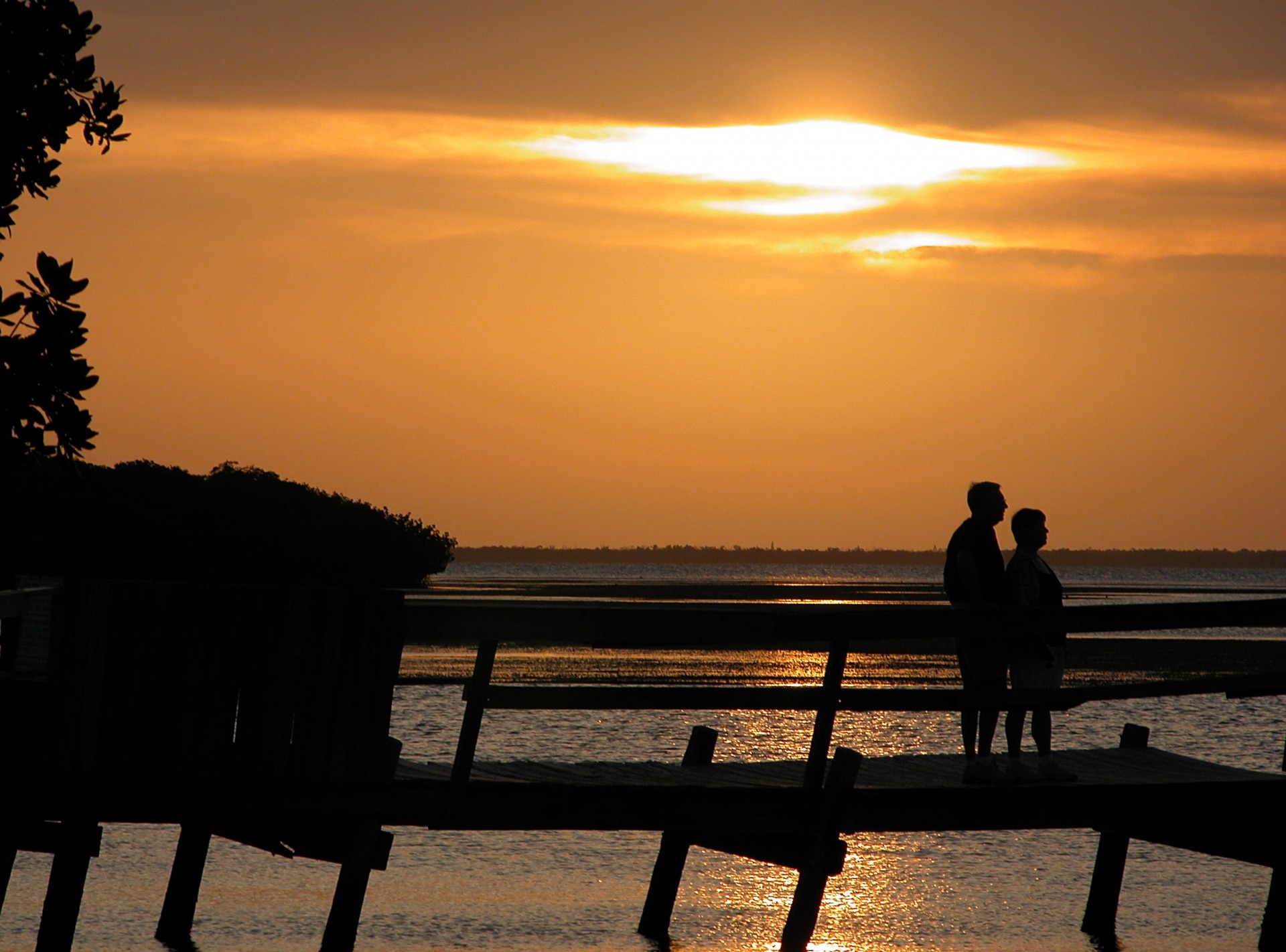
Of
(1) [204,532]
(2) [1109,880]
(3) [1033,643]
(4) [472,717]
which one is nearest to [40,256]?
(4) [472,717]

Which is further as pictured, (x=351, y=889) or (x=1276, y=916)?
(x=1276, y=916)

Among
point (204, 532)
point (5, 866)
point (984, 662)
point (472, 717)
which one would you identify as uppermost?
point (984, 662)

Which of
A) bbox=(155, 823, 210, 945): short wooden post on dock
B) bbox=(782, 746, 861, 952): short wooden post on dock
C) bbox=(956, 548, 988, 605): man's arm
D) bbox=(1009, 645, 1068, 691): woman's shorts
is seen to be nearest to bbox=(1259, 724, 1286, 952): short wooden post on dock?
bbox=(1009, 645, 1068, 691): woman's shorts

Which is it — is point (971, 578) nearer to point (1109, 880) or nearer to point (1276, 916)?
point (1276, 916)

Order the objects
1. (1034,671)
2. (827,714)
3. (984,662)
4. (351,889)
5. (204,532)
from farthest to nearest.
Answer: (204,532), (984,662), (1034,671), (827,714), (351,889)

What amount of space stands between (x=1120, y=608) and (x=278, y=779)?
5446 millimetres

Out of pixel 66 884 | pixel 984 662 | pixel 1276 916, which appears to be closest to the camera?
pixel 66 884

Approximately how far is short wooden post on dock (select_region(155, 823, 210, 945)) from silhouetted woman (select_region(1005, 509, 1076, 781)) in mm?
6474

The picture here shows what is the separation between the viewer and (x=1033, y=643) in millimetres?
10242

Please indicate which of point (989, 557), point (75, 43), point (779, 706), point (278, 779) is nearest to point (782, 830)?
point (779, 706)

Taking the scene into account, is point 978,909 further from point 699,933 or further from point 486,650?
point 486,650

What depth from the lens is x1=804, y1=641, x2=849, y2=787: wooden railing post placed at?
9523mm

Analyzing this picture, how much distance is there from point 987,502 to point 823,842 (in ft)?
8.70

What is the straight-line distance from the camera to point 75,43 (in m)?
9.45
